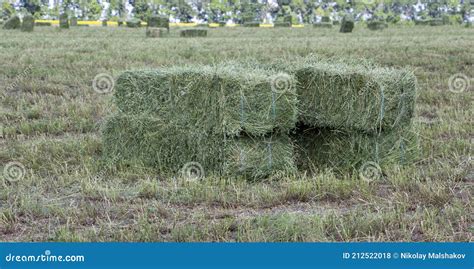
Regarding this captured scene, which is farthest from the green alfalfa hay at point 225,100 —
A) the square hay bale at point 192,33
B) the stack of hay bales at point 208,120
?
the square hay bale at point 192,33

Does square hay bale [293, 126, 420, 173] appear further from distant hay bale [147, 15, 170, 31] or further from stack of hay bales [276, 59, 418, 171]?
distant hay bale [147, 15, 170, 31]

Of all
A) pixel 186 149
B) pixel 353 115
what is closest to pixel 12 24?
pixel 186 149

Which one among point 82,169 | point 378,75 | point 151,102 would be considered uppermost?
point 378,75

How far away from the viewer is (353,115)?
7.50 meters

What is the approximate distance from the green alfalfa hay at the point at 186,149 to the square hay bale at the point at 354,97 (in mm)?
572

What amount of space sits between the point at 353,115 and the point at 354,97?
0.21 meters

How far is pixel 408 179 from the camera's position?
6.95 m

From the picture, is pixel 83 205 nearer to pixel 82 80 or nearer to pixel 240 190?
pixel 240 190

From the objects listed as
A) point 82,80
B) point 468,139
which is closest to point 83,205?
point 468,139

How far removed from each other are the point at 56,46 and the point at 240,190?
46.0ft

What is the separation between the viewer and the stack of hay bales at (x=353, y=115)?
7469 mm

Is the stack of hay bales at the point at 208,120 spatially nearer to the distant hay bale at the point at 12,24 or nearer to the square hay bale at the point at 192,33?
the square hay bale at the point at 192,33

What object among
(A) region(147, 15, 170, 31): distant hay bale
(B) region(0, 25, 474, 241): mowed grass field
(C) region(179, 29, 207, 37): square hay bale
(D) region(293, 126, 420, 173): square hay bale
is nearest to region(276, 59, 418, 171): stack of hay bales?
(D) region(293, 126, 420, 173): square hay bale

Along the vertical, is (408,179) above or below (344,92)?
below
